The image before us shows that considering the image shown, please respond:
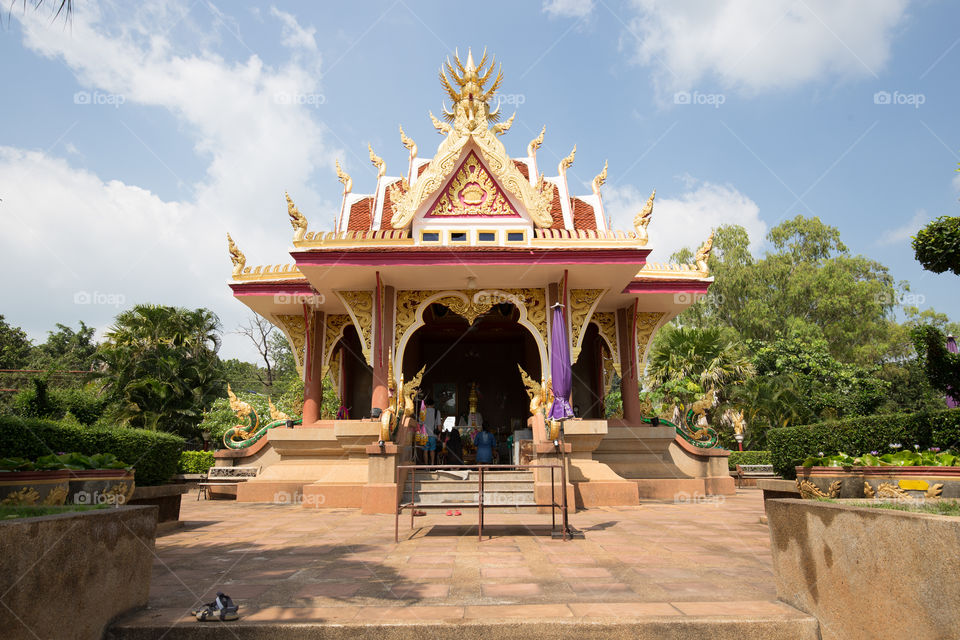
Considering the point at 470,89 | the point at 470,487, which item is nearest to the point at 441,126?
the point at 470,89

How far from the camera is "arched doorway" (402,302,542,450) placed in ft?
53.4

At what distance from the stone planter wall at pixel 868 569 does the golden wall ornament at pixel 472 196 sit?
10.0 m

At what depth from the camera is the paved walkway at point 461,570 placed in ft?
11.7

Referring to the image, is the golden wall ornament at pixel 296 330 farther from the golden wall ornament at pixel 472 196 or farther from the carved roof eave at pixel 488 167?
the golden wall ornament at pixel 472 196

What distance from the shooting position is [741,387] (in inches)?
965

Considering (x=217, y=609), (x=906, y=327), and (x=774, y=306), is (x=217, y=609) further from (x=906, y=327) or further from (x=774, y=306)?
(x=906, y=327)

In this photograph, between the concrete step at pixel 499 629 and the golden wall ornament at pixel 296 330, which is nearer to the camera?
the concrete step at pixel 499 629

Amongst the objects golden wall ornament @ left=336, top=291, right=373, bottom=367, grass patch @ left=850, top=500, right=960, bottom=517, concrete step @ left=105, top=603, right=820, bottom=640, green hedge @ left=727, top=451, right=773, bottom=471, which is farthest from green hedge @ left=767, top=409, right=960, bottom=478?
green hedge @ left=727, top=451, right=773, bottom=471

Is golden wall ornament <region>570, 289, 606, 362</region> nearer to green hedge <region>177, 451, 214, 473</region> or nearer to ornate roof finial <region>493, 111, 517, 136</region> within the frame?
ornate roof finial <region>493, 111, 517, 136</region>

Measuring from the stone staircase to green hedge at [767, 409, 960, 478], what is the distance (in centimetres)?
434

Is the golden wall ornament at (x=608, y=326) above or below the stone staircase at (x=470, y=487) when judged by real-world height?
above

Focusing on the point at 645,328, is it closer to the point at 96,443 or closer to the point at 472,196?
the point at 472,196

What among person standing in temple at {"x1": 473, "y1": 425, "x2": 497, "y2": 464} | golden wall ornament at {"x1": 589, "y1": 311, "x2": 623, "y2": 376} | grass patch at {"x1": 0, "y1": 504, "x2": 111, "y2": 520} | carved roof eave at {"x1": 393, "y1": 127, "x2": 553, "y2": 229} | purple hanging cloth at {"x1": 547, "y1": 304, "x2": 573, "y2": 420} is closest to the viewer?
grass patch at {"x1": 0, "y1": 504, "x2": 111, "y2": 520}

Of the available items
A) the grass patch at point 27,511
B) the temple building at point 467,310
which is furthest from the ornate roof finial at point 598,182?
the grass patch at point 27,511
